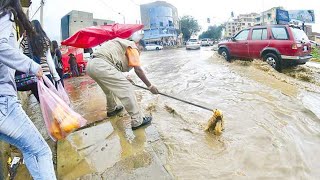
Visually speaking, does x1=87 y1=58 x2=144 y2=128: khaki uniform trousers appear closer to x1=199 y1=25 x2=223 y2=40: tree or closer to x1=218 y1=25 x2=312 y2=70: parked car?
x1=218 y1=25 x2=312 y2=70: parked car

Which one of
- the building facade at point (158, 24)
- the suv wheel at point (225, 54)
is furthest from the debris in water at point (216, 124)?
the building facade at point (158, 24)

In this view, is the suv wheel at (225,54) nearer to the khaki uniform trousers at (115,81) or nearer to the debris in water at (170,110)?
the debris in water at (170,110)

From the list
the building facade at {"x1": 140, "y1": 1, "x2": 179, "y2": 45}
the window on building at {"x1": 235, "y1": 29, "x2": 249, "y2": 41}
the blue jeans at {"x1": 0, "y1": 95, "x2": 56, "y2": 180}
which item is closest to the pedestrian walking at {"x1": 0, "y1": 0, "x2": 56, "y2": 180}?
the blue jeans at {"x1": 0, "y1": 95, "x2": 56, "y2": 180}

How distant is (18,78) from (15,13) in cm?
147

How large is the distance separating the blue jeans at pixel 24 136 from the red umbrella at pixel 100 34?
2542mm

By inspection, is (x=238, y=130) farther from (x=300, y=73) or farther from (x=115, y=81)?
(x=300, y=73)

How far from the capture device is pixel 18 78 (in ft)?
10.6

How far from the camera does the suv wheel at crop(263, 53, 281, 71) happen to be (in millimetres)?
8531

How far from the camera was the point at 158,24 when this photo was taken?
6225 centimetres

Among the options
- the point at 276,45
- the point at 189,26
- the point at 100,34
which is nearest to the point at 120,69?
the point at 100,34

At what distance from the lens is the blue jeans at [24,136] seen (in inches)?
73.2

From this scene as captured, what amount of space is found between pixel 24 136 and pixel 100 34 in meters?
2.92

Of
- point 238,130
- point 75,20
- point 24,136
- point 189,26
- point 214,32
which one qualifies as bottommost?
point 238,130

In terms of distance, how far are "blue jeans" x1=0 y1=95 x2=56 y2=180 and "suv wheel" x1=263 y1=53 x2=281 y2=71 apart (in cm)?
802
